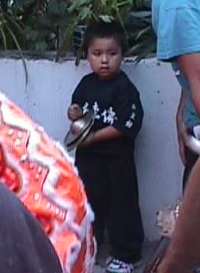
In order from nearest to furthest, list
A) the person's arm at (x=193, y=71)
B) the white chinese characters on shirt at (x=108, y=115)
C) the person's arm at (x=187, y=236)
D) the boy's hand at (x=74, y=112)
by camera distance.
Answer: the person's arm at (x=187, y=236), the person's arm at (x=193, y=71), the white chinese characters on shirt at (x=108, y=115), the boy's hand at (x=74, y=112)

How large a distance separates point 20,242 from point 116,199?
13.3 feet

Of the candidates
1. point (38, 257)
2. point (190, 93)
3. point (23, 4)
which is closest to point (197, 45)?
point (190, 93)

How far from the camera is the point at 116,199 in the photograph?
595 cm

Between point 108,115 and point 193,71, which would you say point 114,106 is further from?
point 193,71

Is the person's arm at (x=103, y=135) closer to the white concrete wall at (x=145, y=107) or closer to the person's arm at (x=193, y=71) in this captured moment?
the white concrete wall at (x=145, y=107)

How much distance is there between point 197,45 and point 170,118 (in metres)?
2.37

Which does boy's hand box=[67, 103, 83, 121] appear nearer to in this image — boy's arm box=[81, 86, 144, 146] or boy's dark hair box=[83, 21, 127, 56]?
boy's arm box=[81, 86, 144, 146]

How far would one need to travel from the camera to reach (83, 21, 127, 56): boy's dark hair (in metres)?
5.86

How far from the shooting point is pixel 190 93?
4059mm

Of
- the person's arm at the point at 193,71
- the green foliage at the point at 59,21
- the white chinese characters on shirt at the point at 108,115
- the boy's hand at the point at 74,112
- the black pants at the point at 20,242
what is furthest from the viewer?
the green foliage at the point at 59,21

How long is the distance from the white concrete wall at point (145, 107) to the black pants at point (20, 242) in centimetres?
417

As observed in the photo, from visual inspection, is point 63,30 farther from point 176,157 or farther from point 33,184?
point 33,184

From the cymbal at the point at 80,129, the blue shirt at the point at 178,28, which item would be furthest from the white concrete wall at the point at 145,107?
the blue shirt at the point at 178,28

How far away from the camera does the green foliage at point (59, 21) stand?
20.2 feet
